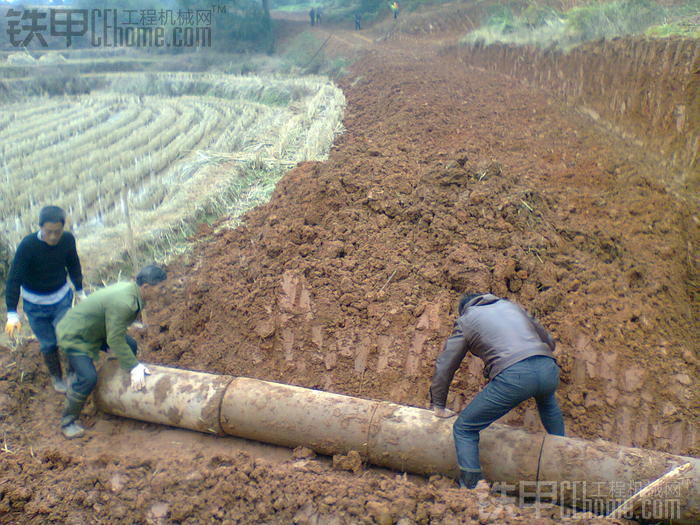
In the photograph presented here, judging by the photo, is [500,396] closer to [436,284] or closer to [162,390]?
[436,284]

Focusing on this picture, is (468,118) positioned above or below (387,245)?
above

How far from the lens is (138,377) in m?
4.07

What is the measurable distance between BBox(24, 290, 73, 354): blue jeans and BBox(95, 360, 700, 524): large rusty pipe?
0.47 m

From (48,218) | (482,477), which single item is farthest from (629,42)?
(48,218)

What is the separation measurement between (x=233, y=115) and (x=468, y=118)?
6185 mm

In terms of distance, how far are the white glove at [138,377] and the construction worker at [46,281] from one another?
0.75 meters

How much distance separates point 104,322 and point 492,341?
2755 mm

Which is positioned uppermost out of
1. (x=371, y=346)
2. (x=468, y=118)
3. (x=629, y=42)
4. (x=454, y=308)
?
(x=629, y=42)

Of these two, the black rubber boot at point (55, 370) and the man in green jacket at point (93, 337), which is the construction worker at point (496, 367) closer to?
the man in green jacket at point (93, 337)

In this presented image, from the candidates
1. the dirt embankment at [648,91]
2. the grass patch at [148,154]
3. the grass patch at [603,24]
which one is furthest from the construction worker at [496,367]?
the grass patch at [603,24]

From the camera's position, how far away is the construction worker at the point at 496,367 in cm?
332

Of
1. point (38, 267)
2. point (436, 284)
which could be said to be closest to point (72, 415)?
point (38, 267)

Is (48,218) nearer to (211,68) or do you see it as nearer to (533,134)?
(533,134)

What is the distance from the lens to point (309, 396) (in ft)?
12.9
